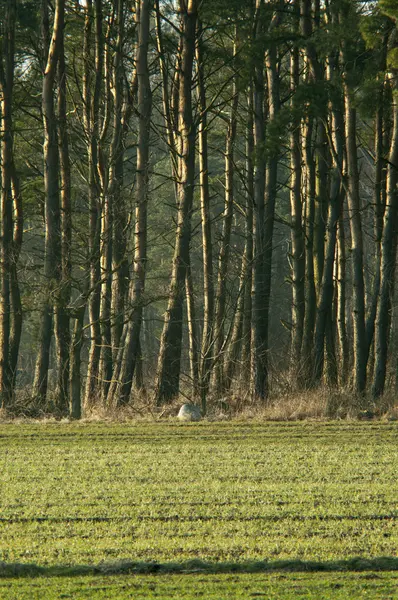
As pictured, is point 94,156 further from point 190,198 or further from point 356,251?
point 356,251

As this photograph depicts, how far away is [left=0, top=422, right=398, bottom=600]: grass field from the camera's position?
18.4 ft

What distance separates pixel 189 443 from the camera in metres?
12.9

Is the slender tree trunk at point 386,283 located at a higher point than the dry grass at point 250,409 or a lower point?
higher

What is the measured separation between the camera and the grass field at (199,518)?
5594 mm

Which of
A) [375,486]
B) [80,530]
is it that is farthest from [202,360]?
[80,530]

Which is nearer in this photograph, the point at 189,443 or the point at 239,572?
the point at 239,572

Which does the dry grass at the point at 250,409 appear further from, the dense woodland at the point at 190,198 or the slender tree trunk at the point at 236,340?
the slender tree trunk at the point at 236,340

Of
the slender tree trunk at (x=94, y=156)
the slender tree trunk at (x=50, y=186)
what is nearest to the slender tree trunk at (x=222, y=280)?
the slender tree trunk at (x=94, y=156)

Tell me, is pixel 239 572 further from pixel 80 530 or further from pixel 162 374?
pixel 162 374

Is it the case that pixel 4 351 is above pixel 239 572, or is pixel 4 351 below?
above

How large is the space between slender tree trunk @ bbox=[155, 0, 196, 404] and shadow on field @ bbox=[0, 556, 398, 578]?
40.2ft

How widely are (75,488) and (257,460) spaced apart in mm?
2575

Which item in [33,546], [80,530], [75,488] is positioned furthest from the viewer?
[75,488]

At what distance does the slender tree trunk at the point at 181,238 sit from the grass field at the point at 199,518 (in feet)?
17.5
